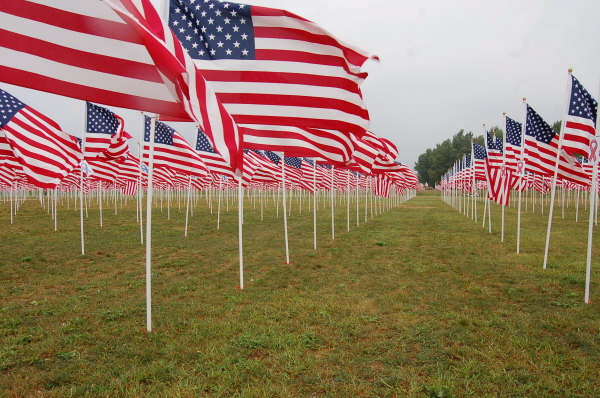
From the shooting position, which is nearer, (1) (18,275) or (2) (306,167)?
(1) (18,275)

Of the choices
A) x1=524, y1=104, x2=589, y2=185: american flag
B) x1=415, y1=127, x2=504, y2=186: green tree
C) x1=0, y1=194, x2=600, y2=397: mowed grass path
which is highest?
x1=415, y1=127, x2=504, y2=186: green tree

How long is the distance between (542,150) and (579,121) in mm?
2862

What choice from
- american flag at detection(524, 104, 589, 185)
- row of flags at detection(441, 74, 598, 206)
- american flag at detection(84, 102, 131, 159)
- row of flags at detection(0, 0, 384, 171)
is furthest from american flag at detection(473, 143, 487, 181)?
american flag at detection(84, 102, 131, 159)

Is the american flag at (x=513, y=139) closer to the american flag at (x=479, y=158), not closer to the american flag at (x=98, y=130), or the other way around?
the american flag at (x=479, y=158)

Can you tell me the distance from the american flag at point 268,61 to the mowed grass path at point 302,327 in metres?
3.50

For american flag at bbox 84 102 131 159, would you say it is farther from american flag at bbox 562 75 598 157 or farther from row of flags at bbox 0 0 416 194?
american flag at bbox 562 75 598 157

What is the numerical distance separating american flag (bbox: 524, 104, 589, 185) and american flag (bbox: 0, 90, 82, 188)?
42.2ft

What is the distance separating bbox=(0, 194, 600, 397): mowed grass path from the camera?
4312 millimetres

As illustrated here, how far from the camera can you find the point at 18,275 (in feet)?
32.9

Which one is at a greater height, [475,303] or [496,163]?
[496,163]

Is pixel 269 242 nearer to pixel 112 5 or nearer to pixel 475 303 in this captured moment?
pixel 475 303

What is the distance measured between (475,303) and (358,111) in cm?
431

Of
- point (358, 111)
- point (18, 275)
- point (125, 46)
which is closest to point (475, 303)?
point (358, 111)

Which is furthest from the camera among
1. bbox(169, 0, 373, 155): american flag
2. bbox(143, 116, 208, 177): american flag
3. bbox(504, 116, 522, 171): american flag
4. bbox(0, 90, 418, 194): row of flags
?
bbox(504, 116, 522, 171): american flag
